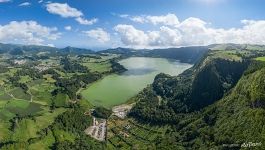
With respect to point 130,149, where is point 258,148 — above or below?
above

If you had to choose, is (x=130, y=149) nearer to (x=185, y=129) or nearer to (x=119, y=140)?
(x=119, y=140)

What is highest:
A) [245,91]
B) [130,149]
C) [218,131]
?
[245,91]

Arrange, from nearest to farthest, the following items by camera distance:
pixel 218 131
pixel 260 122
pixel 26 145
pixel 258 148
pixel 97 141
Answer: pixel 258 148 < pixel 260 122 < pixel 218 131 < pixel 26 145 < pixel 97 141

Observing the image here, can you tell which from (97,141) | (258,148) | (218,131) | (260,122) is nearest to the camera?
(258,148)

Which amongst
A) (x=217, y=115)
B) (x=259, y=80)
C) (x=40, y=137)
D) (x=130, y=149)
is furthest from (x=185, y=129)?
(x=40, y=137)

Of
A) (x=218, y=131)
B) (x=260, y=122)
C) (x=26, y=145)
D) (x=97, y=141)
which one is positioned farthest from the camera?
(x=97, y=141)

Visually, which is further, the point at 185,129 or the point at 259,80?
the point at 185,129

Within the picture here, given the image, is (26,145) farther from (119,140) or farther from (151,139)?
(151,139)

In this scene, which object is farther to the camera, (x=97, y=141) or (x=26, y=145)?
(x=97, y=141)

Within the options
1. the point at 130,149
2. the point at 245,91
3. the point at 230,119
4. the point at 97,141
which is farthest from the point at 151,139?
the point at 245,91
